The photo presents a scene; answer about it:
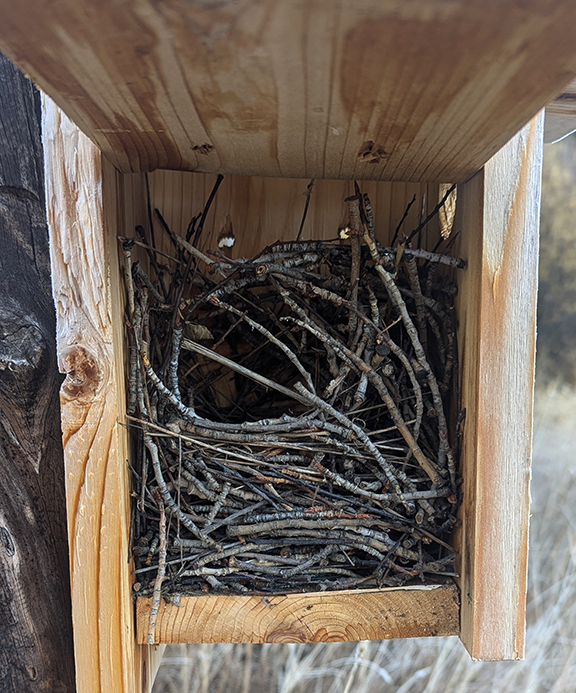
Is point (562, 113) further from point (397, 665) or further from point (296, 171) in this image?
point (397, 665)

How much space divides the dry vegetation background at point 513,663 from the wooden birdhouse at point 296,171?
79 centimetres

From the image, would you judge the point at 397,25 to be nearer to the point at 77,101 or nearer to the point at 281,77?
the point at 281,77

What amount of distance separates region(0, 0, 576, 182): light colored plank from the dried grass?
135cm

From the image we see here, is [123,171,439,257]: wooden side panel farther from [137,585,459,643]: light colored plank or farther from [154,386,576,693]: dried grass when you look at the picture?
[154,386,576,693]: dried grass

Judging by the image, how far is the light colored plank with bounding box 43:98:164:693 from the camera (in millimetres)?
551

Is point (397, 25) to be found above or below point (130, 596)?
above

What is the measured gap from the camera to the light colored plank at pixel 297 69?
307 mm

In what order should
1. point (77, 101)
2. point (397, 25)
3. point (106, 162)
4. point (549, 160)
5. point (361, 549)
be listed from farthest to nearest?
1. point (549, 160)
2. point (361, 549)
3. point (106, 162)
4. point (77, 101)
5. point (397, 25)

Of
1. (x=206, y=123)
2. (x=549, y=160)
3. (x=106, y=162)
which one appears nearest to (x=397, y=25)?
(x=206, y=123)

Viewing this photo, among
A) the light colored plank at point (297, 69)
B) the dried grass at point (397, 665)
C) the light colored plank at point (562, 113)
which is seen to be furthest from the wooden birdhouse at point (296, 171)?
the dried grass at point (397, 665)

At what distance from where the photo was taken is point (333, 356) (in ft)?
2.30

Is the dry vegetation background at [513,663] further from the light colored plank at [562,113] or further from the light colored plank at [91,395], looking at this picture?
the light colored plank at [562,113]

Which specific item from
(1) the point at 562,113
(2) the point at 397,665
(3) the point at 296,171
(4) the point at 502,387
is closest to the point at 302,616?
(4) the point at 502,387

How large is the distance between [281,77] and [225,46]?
5cm
